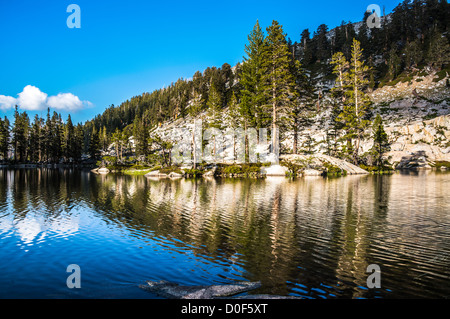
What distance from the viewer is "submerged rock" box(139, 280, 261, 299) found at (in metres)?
6.71

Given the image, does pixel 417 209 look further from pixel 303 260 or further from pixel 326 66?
pixel 326 66

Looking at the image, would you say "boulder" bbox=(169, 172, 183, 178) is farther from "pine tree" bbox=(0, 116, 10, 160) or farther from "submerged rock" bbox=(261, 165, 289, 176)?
"pine tree" bbox=(0, 116, 10, 160)

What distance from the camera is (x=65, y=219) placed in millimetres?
15820

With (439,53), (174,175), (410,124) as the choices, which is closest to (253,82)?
(174,175)

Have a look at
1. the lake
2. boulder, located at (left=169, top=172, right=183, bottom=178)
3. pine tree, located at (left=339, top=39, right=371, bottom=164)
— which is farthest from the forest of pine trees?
the lake

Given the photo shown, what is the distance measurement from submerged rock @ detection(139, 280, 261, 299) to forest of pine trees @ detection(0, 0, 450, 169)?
3976cm

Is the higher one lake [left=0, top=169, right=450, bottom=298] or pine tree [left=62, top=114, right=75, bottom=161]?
pine tree [left=62, top=114, right=75, bottom=161]

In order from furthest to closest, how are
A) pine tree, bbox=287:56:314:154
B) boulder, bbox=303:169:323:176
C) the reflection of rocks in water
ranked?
1. pine tree, bbox=287:56:314:154
2. boulder, bbox=303:169:323:176
3. the reflection of rocks in water

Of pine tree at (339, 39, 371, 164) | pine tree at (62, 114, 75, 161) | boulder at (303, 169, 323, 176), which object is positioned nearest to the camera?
boulder at (303, 169, 323, 176)

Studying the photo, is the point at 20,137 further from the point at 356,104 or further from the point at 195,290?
the point at 195,290

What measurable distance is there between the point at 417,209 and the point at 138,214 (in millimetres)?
17853

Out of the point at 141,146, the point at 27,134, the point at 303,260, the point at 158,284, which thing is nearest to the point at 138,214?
the point at 158,284

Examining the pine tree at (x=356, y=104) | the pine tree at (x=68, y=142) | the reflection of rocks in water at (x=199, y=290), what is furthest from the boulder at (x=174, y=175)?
the pine tree at (x=68, y=142)

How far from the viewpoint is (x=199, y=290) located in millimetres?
6895
